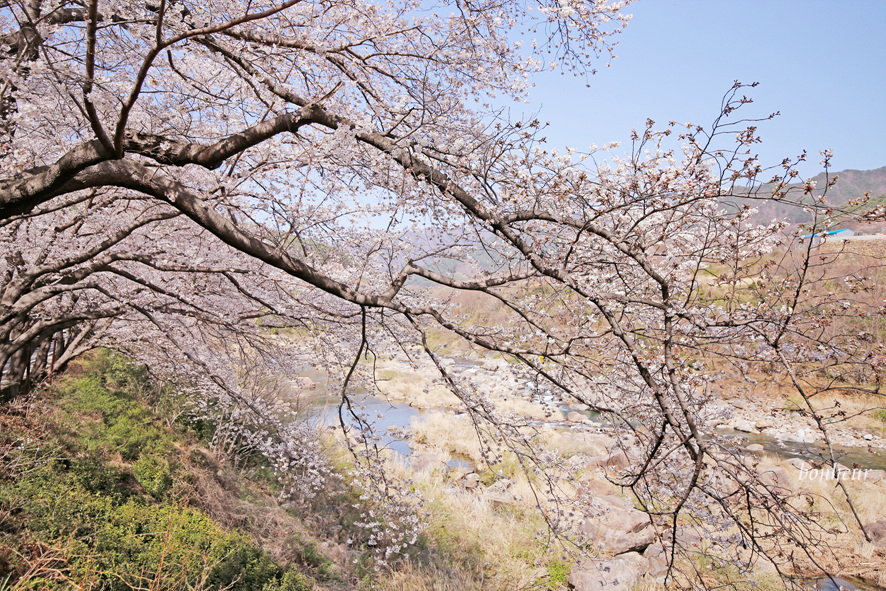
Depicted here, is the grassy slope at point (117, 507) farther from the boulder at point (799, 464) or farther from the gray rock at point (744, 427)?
the gray rock at point (744, 427)

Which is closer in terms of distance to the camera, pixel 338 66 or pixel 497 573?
pixel 338 66

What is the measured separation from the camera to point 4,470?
16.7 feet

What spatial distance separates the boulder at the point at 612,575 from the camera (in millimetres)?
6918

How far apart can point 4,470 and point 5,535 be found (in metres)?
1.27

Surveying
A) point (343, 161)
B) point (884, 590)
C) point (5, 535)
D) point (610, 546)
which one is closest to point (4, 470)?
point (5, 535)

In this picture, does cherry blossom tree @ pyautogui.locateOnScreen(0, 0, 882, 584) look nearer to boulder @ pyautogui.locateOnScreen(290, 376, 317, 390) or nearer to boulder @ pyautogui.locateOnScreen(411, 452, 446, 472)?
boulder @ pyautogui.locateOnScreen(290, 376, 317, 390)

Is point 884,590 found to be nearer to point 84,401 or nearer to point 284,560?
point 284,560

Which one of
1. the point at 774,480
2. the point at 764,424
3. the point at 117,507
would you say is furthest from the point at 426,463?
the point at 764,424

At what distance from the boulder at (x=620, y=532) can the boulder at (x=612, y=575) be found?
1.36 feet

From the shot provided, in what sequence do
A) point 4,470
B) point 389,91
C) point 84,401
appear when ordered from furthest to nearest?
point 84,401
point 4,470
point 389,91

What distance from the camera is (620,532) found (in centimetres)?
848

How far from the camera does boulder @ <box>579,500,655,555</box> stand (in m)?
8.28

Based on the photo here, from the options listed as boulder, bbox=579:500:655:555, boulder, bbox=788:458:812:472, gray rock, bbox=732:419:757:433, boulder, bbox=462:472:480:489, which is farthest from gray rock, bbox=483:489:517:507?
gray rock, bbox=732:419:757:433

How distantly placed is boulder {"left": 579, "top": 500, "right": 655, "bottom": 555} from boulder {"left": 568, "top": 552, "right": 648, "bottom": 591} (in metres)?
0.41
